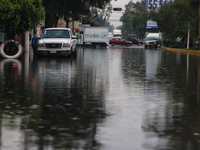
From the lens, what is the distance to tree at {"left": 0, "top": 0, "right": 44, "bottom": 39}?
3005cm

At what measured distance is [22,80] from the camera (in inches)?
648

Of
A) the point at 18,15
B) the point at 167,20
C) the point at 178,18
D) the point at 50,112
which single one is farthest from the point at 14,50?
the point at 167,20

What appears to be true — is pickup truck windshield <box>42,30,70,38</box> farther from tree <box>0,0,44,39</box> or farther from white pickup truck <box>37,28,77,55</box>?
tree <box>0,0,44,39</box>

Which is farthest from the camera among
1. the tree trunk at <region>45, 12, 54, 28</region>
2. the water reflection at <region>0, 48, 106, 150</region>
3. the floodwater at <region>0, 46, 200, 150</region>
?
the tree trunk at <region>45, 12, 54, 28</region>

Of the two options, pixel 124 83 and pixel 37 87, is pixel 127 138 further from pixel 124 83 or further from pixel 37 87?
pixel 124 83

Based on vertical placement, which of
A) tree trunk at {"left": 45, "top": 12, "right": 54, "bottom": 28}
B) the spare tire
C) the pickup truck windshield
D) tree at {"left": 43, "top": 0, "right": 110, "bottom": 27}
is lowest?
the spare tire

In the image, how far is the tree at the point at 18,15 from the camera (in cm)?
3005

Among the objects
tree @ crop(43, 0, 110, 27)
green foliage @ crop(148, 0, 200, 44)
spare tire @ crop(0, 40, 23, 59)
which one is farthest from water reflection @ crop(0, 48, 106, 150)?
tree @ crop(43, 0, 110, 27)

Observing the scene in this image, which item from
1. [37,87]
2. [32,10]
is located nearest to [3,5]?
[32,10]

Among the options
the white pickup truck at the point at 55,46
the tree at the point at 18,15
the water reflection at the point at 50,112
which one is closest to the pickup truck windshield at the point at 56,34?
the white pickup truck at the point at 55,46

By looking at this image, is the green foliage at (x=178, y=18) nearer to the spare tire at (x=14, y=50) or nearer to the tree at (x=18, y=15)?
the tree at (x=18, y=15)

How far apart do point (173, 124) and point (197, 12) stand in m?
46.6

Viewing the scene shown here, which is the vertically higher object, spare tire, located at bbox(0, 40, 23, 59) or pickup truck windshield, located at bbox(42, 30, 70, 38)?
pickup truck windshield, located at bbox(42, 30, 70, 38)

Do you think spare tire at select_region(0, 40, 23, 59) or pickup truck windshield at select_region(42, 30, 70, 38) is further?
pickup truck windshield at select_region(42, 30, 70, 38)
